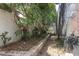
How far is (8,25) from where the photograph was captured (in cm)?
134

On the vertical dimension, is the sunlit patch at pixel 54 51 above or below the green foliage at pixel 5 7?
below

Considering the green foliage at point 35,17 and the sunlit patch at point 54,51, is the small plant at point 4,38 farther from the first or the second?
the sunlit patch at point 54,51

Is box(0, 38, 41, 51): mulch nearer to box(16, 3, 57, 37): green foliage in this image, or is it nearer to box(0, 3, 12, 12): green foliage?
box(16, 3, 57, 37): green foliage

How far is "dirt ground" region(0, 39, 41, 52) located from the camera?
4.36 ft

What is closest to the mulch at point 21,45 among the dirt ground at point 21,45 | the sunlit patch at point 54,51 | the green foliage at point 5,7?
the dirt ground at point 21,45

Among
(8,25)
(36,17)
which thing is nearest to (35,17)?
(36,17)

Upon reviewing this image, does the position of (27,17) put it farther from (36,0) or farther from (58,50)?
(58,50)

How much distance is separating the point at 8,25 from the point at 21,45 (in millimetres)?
A: 206

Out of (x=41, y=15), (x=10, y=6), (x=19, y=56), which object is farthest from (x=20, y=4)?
(x=19, y=56)

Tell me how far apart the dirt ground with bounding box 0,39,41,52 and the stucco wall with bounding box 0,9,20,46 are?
43 millimetres

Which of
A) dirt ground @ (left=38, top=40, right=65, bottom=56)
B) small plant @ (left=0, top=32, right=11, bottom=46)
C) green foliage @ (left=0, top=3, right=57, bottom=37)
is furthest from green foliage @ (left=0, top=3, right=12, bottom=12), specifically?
dirt ground @ (left=38, top=40, right=65, bottom=56)

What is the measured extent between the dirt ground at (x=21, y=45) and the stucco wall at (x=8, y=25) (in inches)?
1.7

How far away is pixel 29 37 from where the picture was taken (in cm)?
135

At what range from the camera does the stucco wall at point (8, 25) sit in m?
1.32
